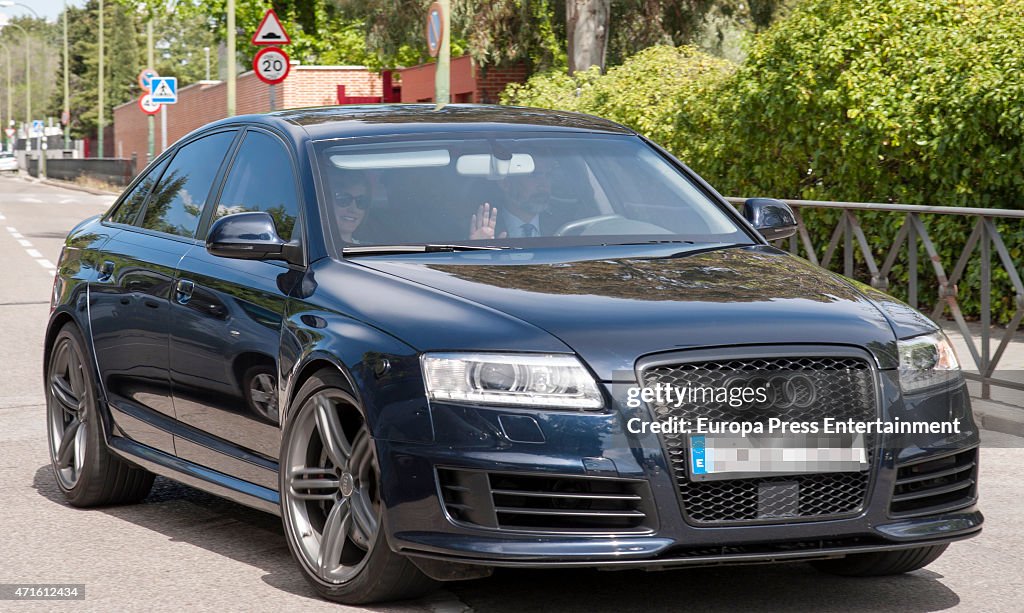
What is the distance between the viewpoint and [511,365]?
4.58m

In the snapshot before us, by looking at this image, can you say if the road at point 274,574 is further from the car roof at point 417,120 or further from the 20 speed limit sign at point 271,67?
the 20 speed limit sign at point 271,67

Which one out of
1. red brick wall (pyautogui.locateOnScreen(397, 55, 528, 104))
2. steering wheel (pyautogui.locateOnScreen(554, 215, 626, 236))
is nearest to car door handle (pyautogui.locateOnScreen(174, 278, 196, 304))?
steering wheel (pyautogui.locateOnScreen(554, 215, 626, 236))

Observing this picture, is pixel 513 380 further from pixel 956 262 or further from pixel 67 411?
pixel 956 262

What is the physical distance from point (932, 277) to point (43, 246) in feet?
61.4

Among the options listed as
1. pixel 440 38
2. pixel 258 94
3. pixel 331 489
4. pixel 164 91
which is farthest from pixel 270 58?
pixel 258 94

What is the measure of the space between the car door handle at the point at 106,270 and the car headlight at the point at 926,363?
352 cm

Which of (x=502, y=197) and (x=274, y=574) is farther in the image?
(x=502, y=197)

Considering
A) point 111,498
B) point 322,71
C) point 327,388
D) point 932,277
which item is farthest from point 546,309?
point 322,71

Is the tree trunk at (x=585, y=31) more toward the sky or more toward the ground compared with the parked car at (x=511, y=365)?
more toward the sky

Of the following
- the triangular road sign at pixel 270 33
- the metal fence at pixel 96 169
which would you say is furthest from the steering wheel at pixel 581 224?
the metal fence at pixel 96 169

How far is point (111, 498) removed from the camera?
703cm

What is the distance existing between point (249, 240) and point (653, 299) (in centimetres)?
152

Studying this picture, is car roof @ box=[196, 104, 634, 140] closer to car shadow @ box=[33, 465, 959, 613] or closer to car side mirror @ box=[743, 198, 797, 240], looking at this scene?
car side mirror @ box=[743, 198, 797, 240]

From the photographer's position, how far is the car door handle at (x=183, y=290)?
242 inches
